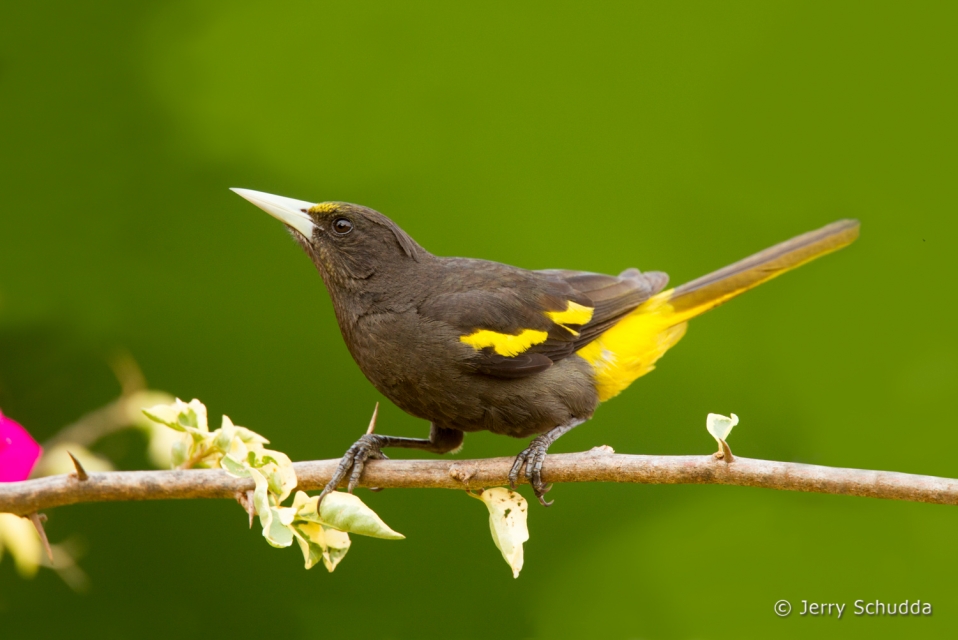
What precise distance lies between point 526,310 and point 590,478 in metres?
0.90

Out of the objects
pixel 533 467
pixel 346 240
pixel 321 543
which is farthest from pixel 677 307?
pixel 321 543

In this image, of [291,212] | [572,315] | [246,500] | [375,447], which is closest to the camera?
[246,500]

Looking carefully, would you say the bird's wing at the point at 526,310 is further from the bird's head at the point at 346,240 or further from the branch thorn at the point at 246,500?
the branch thorn at the point at 246,500

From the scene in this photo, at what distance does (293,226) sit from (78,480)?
1245mm

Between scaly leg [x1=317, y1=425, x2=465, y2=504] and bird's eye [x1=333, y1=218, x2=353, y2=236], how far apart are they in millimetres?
647

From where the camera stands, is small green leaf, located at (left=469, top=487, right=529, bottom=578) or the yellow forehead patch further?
the yellow forehead patch

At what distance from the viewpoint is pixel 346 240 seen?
2.82 metres

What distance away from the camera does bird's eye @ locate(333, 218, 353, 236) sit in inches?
112

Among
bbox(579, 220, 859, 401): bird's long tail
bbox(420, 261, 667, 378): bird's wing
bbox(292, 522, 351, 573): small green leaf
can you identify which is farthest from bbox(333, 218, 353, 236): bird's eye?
bbox(292, 522, 351, 573): small green leaf

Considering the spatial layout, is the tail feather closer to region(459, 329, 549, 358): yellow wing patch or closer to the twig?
region(459, 329, 549, 358): yellow wing patch

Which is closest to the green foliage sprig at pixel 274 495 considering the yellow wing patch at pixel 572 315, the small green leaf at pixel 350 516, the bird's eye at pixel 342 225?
the small green leaf at pixel 350 516

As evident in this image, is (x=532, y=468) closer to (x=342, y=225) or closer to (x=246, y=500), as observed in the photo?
(x=246, y=500)

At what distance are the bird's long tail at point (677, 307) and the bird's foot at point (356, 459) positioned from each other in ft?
2.58

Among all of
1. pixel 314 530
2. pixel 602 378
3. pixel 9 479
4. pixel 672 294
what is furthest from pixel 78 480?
pixel 672 294
